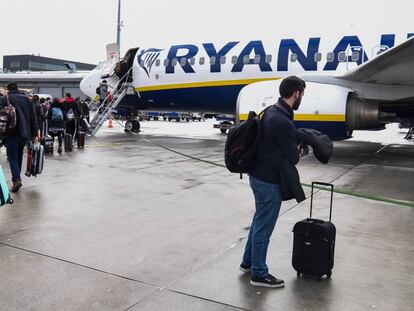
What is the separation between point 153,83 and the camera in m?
16.8

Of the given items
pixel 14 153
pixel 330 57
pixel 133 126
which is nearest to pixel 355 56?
pixel 330 57

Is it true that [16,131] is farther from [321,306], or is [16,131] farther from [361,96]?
[361,96]

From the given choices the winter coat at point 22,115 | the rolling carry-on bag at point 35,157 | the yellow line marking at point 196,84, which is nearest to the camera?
the winter coat at point 22,115

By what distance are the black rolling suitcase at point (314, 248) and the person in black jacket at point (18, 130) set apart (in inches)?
187

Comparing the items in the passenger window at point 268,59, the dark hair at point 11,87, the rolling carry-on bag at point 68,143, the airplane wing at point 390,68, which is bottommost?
the rolling carry-on bag at point 68,143

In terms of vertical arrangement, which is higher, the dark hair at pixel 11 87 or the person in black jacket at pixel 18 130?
the dark hair at pixel 11 87

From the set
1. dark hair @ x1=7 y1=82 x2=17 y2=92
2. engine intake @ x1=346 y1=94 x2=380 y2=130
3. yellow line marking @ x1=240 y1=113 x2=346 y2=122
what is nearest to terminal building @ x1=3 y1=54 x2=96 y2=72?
yellow line marking @ x1=240 y1=113 x2=346 y2=122

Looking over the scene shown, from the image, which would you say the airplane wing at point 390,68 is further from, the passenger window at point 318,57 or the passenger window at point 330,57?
the passenger window at point 318,57

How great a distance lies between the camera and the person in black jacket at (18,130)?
6.56m

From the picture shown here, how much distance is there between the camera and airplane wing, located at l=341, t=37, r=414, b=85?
921cm

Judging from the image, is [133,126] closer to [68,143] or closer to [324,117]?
[68,143]

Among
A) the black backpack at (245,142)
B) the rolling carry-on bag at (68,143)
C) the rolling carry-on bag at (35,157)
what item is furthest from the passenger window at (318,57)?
the black backpack at (245,142)

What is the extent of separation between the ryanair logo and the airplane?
0.13 feet

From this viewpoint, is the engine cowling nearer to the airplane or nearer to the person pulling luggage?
the airplane
